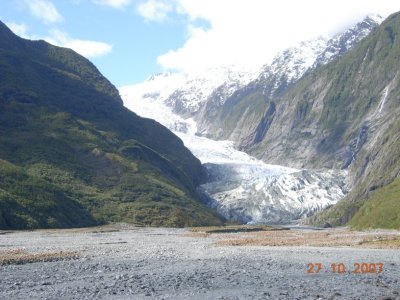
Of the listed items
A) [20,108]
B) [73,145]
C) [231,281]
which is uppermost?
[20,108]

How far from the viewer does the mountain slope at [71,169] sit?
96.4 metres

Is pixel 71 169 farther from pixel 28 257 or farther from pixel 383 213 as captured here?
pixel 28 257

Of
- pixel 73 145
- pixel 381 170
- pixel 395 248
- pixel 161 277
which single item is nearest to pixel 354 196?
pixel 381 170

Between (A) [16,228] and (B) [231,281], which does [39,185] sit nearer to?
(A) [16,228]

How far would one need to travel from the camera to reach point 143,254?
4506 cm

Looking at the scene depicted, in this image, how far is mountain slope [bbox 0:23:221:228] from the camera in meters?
96.4

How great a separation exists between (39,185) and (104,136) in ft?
210
